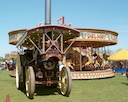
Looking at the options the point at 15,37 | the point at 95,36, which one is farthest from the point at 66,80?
the point at 15,37

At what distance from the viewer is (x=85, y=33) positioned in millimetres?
15125

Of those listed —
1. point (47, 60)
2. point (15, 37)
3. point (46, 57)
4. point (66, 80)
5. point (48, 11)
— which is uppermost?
point (48, 11)

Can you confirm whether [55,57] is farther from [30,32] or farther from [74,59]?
[74,59]

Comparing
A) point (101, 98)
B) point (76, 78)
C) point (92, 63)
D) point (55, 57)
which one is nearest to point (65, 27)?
point (55, 57)

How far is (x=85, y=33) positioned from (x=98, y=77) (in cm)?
302

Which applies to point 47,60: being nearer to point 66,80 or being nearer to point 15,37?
point 66,80

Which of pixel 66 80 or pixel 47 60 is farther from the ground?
pixel 47 60

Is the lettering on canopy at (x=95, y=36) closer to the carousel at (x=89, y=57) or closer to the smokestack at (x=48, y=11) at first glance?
the carousel at (x=89, y=57)

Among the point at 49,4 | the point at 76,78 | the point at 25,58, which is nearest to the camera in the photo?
the point at 25,58

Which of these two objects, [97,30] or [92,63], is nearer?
[97,30]

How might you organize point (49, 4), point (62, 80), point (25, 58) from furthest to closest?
point (49, 4)
point (25, 58)
point (62, 80)

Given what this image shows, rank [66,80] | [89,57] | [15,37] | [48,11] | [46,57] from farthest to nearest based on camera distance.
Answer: [89,57], [15,37], [48,11], [66,80], [46,57]

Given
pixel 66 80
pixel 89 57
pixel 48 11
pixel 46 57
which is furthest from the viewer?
pixel 89 57

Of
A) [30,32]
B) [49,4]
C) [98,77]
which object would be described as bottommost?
[98,77]
